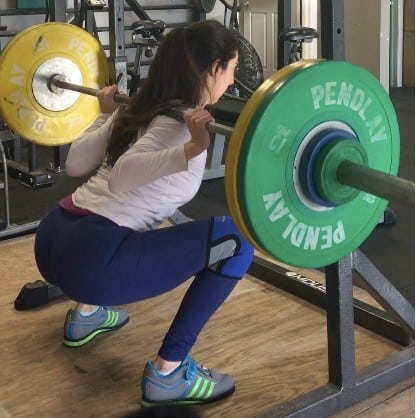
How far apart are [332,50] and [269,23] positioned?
5224 mm

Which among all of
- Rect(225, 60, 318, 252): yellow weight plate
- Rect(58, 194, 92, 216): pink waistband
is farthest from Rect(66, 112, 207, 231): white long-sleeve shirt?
Rect(225, 60, 318, 252): yellow weight plate

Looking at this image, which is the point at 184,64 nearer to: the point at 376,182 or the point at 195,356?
the point at 376,182

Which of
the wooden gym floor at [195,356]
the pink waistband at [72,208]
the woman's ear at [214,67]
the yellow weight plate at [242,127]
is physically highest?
the woman's ear at [214,67]

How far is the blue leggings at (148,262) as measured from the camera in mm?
1625

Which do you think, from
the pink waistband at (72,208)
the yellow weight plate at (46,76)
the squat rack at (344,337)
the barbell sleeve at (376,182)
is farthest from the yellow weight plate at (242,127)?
the yellow weight plate at (46,76)

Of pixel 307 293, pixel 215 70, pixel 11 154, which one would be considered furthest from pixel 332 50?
pixel 11 154

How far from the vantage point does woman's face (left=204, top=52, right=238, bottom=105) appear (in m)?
1.65

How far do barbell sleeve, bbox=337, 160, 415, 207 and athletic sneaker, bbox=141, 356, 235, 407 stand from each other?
694mm

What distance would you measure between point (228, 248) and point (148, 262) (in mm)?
199

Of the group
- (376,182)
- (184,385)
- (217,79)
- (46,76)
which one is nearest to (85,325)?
(184,385)

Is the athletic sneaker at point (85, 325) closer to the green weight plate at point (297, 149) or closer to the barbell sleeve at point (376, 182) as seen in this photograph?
the green weight plate at point (297, 149)

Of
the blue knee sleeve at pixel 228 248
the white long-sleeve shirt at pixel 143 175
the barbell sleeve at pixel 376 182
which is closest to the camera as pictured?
the barbell sleeve at pixel 376 182

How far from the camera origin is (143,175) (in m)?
1.58

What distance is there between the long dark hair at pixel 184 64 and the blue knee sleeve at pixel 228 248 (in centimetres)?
30
